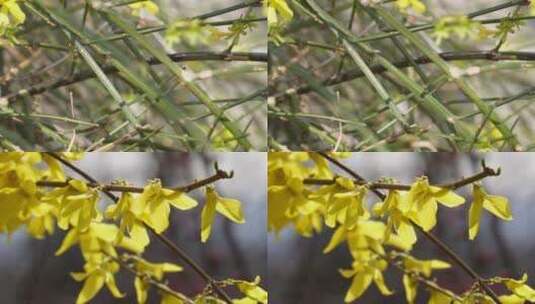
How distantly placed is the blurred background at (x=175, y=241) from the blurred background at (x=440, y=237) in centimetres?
7

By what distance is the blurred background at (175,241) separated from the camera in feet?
4.42

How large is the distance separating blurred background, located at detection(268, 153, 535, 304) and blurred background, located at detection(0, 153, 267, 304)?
7cm

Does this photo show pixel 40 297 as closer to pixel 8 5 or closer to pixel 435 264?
pixel 8 5

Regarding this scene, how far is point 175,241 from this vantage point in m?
1.57

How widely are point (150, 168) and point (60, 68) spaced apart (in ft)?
0.75

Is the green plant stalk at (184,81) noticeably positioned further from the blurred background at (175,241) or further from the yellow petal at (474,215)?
the yellow petal at (474,215)

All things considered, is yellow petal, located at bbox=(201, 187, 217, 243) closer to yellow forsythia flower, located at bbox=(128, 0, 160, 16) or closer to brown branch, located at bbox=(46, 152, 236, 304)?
brown branch, located at bbox=(46, 152, 236, 304)

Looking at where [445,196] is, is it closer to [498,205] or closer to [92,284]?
[498,205]

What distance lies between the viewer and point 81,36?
1.26 m

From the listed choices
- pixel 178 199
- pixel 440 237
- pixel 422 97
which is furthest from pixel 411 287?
pixel 178 199

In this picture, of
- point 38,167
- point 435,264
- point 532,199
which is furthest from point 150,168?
point 532,199

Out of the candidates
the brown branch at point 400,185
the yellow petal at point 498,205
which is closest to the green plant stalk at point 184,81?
the brown branch at point 400,185

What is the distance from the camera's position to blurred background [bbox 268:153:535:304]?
4.45 feet

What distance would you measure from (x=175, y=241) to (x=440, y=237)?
475 mm
